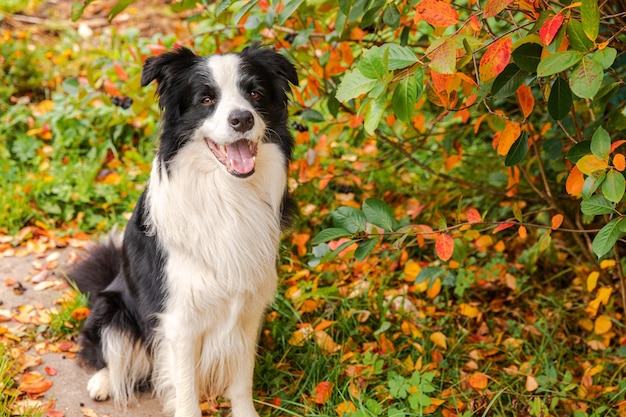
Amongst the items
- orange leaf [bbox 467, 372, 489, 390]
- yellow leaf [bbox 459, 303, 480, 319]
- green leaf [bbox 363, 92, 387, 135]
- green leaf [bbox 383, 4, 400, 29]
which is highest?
green leaf [bbox 383, 4, 400, 29]

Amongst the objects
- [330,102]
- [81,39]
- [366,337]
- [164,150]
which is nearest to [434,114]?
[330,102]

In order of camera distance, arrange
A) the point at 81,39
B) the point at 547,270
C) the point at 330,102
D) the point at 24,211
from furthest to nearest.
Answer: the point at 81,39, the point at 24,211, the point at 547,270, the point at 330,102

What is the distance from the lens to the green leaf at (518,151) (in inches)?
93.0

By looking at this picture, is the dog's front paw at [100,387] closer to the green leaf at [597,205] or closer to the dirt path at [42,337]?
the dirt path at [42,337]

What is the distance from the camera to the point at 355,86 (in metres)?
1.83

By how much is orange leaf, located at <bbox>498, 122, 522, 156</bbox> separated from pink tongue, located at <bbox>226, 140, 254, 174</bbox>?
0.88 meters

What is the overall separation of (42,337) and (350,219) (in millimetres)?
1793

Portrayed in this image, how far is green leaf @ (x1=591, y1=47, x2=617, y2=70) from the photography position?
1629 mm

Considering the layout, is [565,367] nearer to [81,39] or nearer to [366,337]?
[366,337]

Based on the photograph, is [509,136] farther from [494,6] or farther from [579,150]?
[494,6]

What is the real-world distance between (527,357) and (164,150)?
1962 mm

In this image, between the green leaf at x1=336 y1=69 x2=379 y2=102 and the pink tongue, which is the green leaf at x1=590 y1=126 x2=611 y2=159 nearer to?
the green leaf at x1=336 y1=69 x2=379 y2=102

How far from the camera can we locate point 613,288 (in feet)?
10.9

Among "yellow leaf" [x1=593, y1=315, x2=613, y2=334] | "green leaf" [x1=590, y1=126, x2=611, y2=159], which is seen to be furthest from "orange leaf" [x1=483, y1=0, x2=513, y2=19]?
"yellow leaf" [x1=593, y1=315, x2=613, y2=334]
